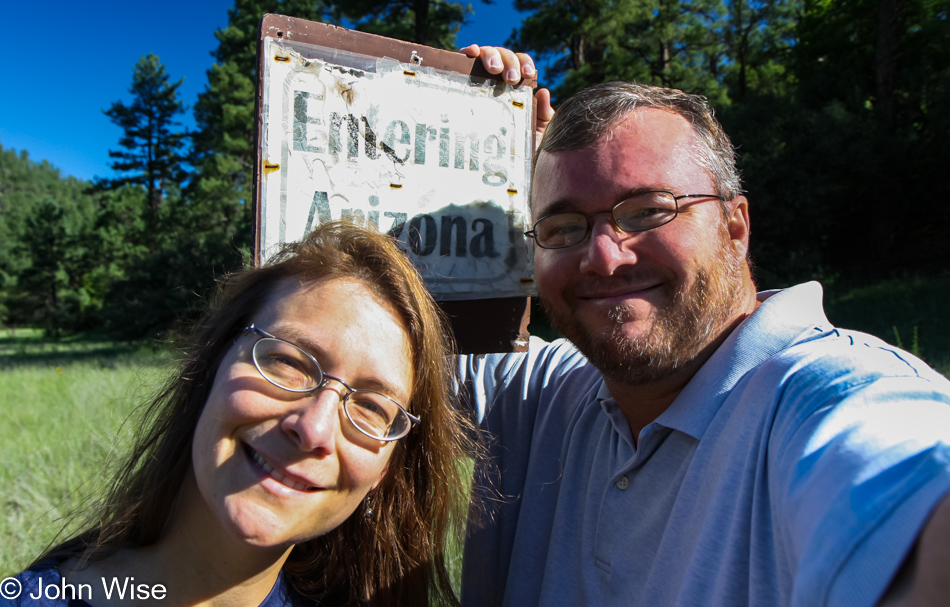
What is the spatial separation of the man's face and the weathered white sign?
1.20ft

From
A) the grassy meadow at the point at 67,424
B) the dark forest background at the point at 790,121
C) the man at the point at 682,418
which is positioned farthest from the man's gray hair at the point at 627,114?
the dark forest background at the point at 790,121

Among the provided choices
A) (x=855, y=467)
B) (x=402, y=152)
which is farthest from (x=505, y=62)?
(x=855, y=467)

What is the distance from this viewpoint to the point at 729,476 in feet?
4.04

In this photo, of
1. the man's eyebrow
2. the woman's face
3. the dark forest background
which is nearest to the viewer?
the woman's face

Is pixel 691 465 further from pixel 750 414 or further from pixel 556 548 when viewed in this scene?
pixel 556 548

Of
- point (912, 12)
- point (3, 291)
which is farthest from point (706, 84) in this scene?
point (3, 291)

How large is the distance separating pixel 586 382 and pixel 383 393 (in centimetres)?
81

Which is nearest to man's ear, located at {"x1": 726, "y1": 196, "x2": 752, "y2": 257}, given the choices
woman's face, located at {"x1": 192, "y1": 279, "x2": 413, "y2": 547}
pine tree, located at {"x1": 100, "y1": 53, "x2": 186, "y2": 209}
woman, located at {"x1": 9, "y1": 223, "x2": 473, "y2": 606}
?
woman, located at {"x1": 9, "y1": 223, "x2": 473, "y2": 606}

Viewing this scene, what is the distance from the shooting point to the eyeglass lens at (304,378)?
1.41m

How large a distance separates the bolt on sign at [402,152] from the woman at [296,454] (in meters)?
0.18

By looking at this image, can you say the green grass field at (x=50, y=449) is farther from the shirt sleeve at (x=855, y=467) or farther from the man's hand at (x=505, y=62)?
the shirt sleeve at (x=855, y=467)

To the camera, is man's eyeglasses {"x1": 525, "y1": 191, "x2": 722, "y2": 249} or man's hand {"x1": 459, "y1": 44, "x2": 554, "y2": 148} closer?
man's eyeglasses {"x1": 525, "y1": 191, "x2": 722, "y2": 249}

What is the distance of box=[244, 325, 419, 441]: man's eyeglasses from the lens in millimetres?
1410

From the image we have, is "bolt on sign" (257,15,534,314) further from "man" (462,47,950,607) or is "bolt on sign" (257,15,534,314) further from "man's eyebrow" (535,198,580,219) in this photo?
"man's eyebrow" (535,198,580,219)
